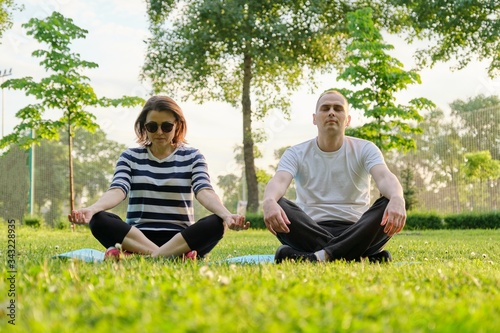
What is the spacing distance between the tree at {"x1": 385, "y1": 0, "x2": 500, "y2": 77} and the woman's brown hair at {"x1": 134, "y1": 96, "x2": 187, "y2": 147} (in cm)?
1425

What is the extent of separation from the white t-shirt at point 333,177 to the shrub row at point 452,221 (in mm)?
13311

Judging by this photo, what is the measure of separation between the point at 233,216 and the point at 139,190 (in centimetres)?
114

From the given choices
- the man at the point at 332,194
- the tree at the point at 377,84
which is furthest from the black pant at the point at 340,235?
the tree at the point at 377,84

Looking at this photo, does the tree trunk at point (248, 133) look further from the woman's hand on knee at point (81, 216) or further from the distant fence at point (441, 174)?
the woman's hand on knee at point (81, 216)

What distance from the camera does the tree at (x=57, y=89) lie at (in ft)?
52.2

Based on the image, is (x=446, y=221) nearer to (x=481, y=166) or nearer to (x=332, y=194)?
(x=481, y=166)

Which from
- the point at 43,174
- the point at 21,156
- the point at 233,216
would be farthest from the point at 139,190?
the point at 21,156

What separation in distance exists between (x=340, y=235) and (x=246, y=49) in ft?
58.5

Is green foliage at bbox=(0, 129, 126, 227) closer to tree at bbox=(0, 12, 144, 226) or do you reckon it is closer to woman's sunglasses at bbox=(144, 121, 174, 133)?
tree at bbox=(0, 12, 144, 226)

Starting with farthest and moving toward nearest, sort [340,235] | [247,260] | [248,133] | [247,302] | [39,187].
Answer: [39,187] → [248,133] → [247,260] → [340,235] → [247,302]

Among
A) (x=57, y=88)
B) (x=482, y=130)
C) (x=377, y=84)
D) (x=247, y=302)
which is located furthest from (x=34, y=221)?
(x=247, y=302)

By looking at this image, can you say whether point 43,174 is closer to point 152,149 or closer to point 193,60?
Result: point 193,60

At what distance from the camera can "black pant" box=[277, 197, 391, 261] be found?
4531mm

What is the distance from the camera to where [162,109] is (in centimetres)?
499
